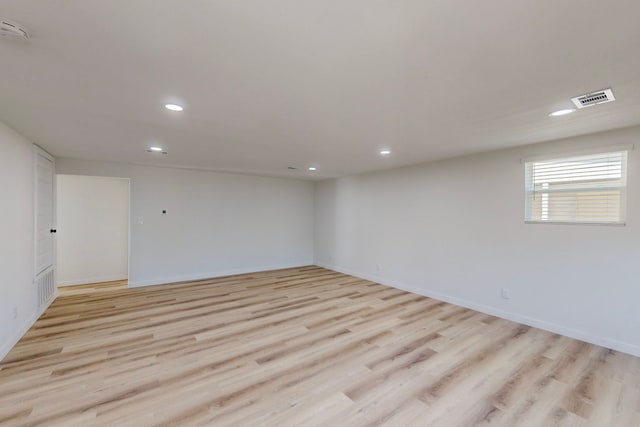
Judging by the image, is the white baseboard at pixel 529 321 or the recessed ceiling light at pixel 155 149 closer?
the white baseboard at pixel 529 321

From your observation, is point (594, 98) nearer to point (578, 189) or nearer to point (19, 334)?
point (578, 189)

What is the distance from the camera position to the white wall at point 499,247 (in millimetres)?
2998

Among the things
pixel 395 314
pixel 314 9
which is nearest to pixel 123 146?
pixel 314 9

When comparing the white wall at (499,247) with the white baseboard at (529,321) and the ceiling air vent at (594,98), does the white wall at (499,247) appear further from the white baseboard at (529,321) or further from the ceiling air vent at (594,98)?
the ceiling air vent at (594,98)

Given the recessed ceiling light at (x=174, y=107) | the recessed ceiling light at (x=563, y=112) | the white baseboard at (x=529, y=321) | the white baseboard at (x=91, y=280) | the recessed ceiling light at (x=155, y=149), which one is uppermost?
the recessed ceiling light at (x=563, y=112)

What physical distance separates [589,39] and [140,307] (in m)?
Answer: 5.47

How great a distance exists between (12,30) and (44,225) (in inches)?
152

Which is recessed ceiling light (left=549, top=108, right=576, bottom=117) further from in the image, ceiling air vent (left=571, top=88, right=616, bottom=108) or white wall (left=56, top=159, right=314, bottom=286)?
white wall (left=56, top=159, right=314, bottom=286)

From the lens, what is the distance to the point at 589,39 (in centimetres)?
142

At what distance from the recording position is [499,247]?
392 cm

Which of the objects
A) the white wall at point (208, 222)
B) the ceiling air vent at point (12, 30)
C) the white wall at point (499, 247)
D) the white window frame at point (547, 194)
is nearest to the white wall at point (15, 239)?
the white wall at point (208, 222)

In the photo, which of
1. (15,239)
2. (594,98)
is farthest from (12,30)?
(594,98)

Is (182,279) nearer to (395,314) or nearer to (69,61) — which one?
(395,314)

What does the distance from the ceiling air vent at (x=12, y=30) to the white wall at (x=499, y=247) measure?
4702 millimetres
